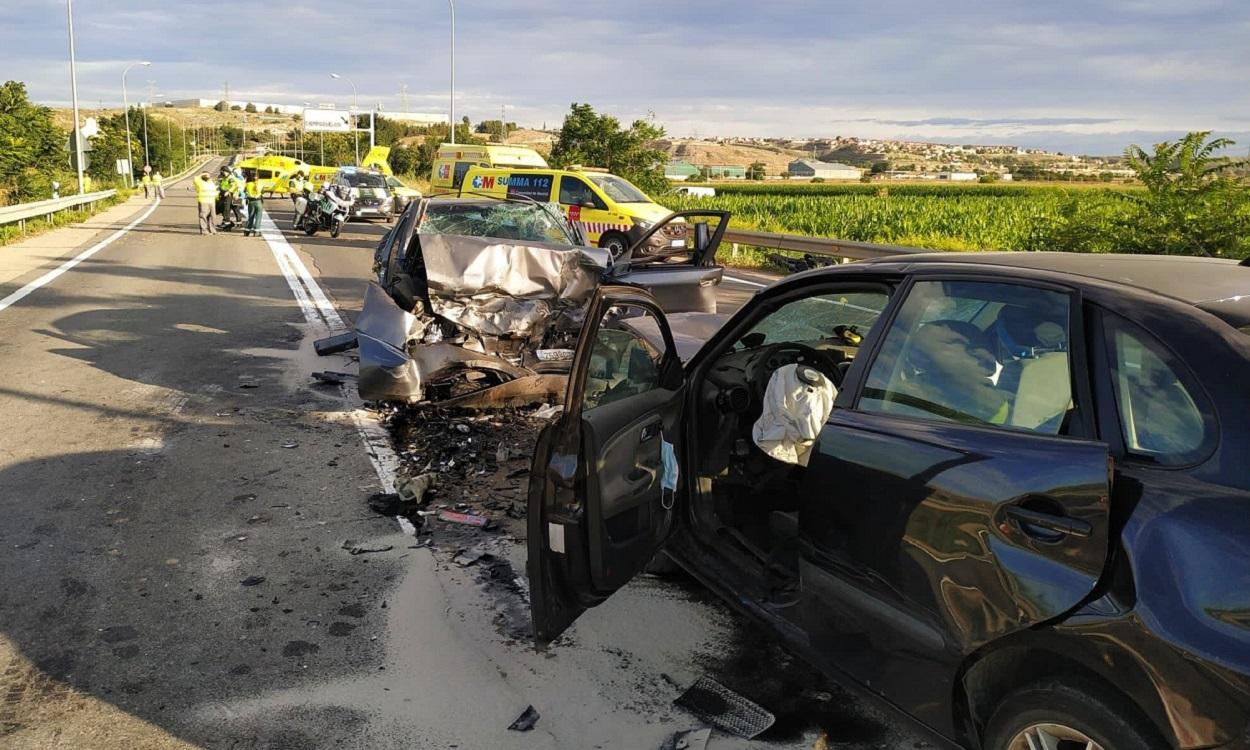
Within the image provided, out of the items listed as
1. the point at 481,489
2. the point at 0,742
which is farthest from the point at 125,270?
the point at 0,742

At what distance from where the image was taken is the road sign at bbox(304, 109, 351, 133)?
8069 cm

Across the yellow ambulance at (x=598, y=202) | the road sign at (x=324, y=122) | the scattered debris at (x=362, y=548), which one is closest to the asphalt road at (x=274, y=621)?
the scattered debris at (x=362, y=548)

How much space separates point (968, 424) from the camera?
272 centimetres

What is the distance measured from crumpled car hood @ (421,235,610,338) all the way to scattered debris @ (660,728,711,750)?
4.56 m

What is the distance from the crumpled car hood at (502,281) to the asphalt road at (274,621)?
1195 millimetres

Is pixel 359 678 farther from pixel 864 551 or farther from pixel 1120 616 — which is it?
pixel 1120 616

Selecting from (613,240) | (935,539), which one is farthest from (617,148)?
(935,539)

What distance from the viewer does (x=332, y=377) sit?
8.43 meters

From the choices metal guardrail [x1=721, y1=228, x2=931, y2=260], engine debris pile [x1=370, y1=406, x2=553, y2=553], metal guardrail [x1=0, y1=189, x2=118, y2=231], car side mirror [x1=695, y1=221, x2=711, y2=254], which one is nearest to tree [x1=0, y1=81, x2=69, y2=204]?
metal guardrail [x1=0, y1=189, x2=118, y2=231]

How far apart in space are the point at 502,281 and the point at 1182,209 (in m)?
7.57

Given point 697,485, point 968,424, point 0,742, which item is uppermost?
point 968,424

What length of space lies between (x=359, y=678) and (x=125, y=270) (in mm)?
15051

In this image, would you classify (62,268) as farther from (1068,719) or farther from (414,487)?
(1068,719)

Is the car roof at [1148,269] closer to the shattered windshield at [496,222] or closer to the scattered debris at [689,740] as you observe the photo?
the scattered debris at [689,740]
